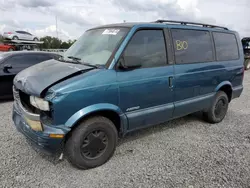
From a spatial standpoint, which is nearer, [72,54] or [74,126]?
[74,126]

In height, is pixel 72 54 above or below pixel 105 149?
above

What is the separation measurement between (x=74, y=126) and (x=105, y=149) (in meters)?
0.60

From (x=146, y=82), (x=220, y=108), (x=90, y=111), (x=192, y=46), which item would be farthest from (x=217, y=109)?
(x=90, y=111)

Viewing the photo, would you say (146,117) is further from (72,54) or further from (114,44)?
(72,54)

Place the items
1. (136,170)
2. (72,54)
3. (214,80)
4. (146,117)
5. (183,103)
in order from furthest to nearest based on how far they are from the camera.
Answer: (214,80)
(183,103)
(72,54)
(146,117)
(136,170)

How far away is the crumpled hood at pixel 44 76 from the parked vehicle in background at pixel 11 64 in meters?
3.41

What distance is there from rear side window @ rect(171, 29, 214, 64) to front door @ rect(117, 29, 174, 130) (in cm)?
33

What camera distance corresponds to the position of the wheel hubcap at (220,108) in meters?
4.81

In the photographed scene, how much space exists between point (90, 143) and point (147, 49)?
5.44ft

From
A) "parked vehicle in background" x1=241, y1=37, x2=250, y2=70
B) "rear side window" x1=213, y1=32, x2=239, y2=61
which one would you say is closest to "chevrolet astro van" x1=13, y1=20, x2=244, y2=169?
"rear side window" x1=213, y1=32, x2=239, y2=61

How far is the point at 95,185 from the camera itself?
2.64 m

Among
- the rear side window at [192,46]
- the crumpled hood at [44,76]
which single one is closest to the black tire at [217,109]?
the rear side window at [192,46]

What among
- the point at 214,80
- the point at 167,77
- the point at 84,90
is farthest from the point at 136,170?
the point at 214,80

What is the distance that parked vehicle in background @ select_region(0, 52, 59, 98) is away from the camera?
19.9 feet
